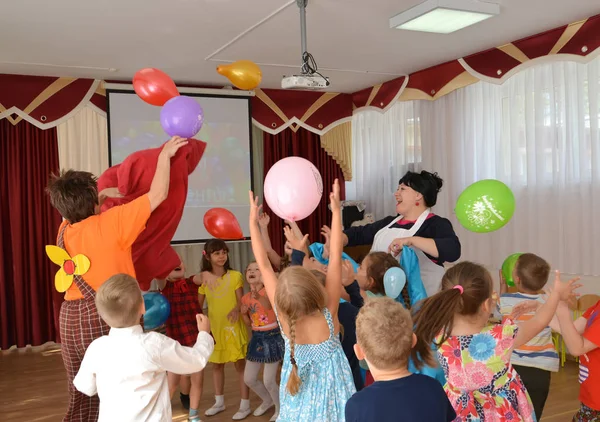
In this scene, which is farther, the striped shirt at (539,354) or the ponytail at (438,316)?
the striped shirt at (539,354)

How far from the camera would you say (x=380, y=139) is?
6762mm

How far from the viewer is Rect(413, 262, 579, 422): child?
204 cm

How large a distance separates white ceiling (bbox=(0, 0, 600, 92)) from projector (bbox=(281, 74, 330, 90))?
423 mm

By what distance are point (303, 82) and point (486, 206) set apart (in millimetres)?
1484

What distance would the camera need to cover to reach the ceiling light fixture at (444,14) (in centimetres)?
370

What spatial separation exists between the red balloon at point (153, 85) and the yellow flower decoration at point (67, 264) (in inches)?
33.8

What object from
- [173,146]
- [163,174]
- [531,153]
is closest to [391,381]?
[163,174]

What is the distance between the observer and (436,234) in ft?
9.96

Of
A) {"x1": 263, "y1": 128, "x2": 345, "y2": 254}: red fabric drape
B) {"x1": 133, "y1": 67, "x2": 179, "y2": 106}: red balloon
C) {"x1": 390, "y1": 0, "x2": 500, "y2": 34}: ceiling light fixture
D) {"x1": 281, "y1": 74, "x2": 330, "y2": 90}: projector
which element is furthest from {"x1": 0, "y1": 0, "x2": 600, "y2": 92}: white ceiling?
{"x1": 263, "y1": 128, "x2": 345, "y2": 254}: red fabric drape

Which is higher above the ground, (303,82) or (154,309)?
(303,82)

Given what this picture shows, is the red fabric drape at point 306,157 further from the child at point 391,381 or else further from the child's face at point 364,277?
the child at point 391,381

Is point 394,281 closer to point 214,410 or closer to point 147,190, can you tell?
point 147,190

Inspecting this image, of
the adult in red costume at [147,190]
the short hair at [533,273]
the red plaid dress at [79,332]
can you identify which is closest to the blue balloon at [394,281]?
the short hair at [533,273]

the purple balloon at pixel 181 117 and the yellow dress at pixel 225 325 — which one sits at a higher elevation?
the purple balloon at pixel 181 117
